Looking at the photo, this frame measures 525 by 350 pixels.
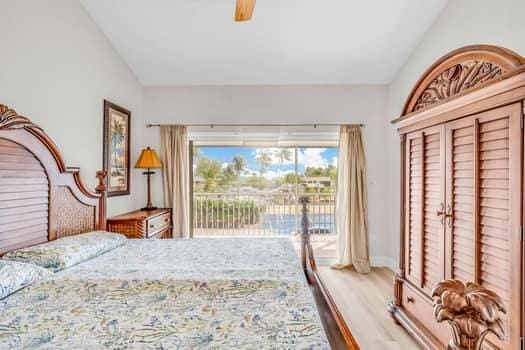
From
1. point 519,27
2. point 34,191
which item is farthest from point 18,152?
point 519,27

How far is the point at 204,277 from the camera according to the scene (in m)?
1.73

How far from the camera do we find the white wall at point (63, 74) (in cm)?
230

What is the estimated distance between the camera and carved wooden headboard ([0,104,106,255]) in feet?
6.77

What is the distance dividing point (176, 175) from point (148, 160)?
0.43 metres

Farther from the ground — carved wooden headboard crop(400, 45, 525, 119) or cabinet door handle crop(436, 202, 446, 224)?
carved wooden headboard crop(400, 45, 525, 119)

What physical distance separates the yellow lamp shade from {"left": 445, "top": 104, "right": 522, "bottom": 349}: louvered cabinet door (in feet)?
10.4

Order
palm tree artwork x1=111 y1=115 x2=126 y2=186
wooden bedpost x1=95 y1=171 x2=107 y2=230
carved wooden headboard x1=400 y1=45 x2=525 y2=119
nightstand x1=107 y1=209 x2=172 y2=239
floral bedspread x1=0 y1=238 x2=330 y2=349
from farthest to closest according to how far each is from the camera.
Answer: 1. palm tree artwork x1=111 y1=115 x2=126 y2=186
2. nightstand x1=107 y1=209 x2=172 y2=239
3. wooden bedpost x1=95 y1=171 x2=107 y2=230
4. carved wooden headboard x1=400 y1=45 x2=525 y2=119
5. floral bedspread x1=0 y1=238 x2=330 y2=349

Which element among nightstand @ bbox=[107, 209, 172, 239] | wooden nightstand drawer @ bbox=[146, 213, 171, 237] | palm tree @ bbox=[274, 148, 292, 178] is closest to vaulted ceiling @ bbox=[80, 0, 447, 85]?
→ palm tree @ bbox=[274, 148, 292, 178]

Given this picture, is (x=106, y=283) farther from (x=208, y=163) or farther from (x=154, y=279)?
(x=208, y=163)

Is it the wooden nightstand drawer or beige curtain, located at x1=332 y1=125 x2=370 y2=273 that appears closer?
the wooden nightstand drawer

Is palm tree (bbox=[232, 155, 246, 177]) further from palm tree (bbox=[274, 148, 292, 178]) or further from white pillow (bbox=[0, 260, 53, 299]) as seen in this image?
white pillow (bbox=[0, 260, 53, 299])

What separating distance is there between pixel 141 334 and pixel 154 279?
506 millimetres

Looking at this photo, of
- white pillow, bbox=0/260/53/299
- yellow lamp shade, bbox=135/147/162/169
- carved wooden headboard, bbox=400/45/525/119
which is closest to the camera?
white pillow, bbox=0/260/53/299

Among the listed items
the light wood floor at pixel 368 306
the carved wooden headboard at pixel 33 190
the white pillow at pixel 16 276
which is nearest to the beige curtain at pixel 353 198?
the light wood floor at pixel 368 306
